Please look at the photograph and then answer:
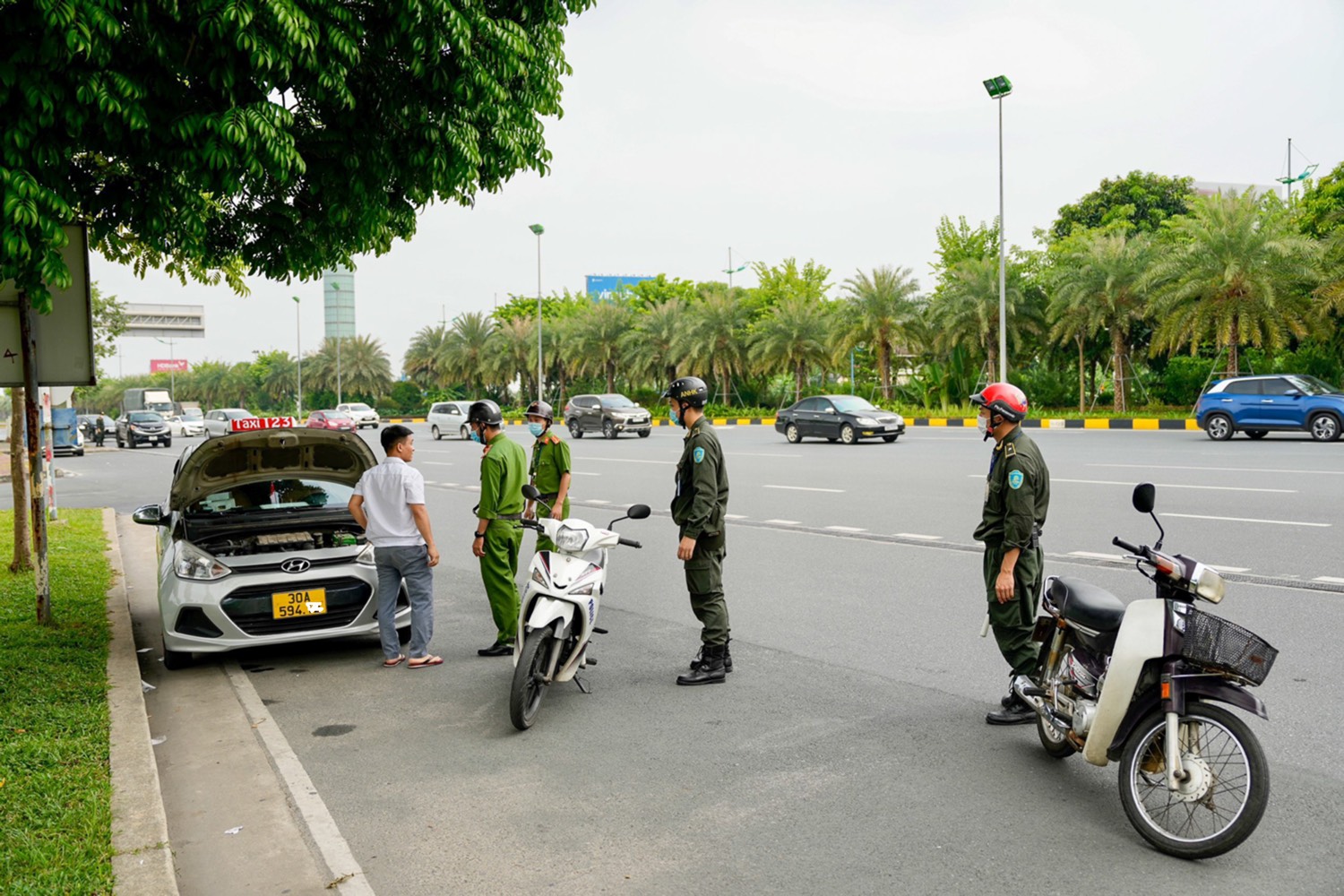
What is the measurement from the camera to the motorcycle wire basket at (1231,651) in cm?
378

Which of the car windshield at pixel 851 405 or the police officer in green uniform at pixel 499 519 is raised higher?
the car windshield at pixel 851 405

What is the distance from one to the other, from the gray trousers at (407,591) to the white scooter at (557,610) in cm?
101

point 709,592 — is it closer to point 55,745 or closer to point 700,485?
point 700,485

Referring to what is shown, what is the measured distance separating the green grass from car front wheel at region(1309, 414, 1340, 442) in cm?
2362

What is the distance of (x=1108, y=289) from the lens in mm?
33969

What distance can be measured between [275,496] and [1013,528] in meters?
5.19

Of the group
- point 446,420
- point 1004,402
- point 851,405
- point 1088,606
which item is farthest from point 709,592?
point 446,420

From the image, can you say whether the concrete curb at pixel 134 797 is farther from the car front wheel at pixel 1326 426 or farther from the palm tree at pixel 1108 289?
the palm tree at pixel 1108 289

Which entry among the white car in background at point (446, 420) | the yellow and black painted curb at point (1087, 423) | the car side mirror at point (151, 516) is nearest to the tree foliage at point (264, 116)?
the car side mirror at point (151, 516)

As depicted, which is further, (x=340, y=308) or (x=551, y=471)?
(x=340, y=308)

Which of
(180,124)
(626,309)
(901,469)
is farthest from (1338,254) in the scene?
(626,309)

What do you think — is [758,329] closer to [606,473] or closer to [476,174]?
[606,473]

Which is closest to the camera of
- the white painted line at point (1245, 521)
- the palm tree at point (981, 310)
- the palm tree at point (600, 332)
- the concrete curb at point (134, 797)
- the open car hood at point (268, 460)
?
the concrete curb at point (134, 797)

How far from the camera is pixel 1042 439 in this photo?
2733 centimetres
